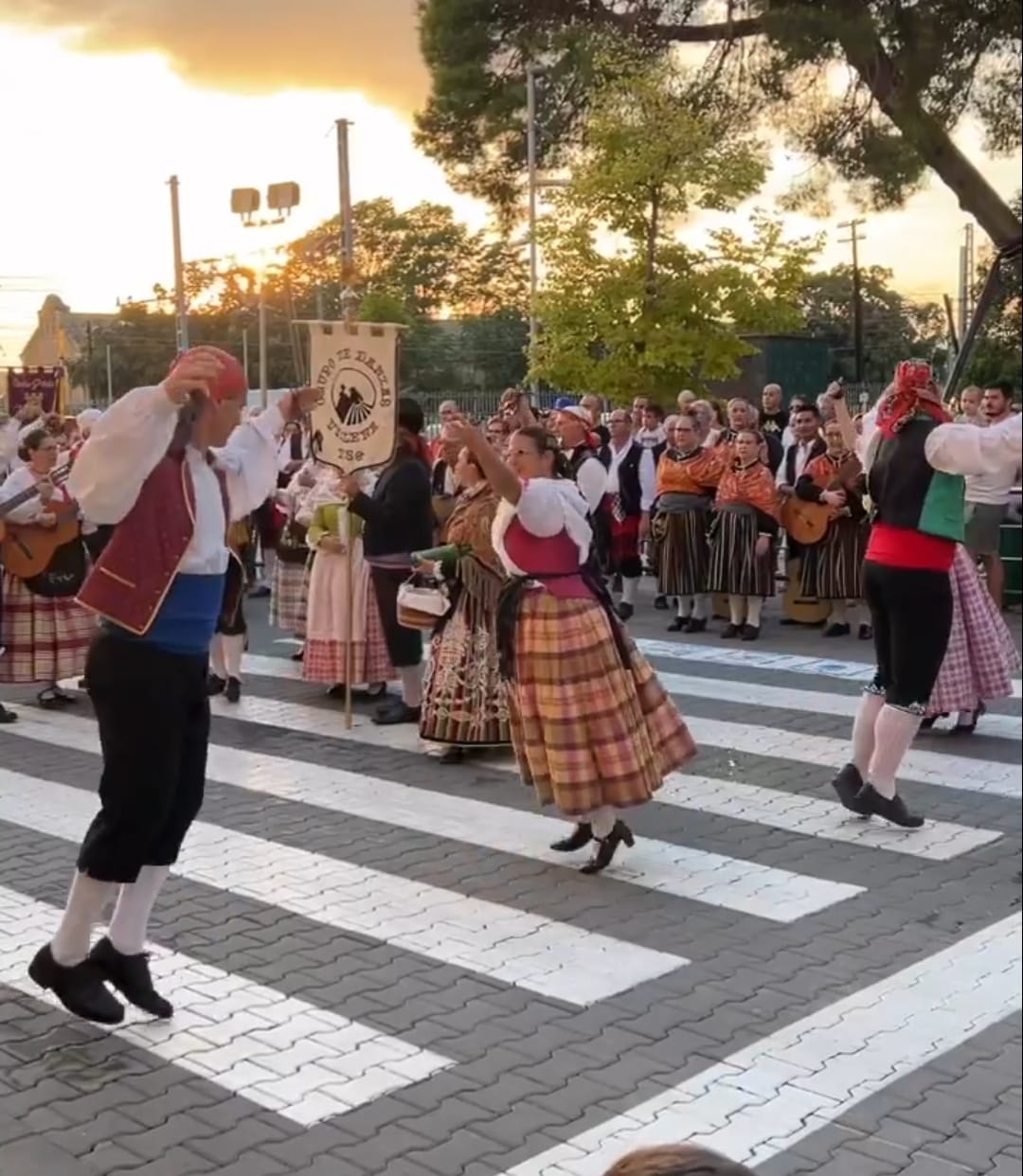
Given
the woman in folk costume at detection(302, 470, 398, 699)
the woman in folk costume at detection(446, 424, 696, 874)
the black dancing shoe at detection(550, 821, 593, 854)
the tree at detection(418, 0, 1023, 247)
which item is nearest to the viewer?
the tree at detection(418, 0, 1023, 247)

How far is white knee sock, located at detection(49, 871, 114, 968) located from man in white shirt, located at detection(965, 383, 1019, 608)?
5.52 ft

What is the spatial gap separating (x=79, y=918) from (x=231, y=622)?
66 cm

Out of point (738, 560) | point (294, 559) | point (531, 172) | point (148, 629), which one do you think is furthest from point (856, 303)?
point (294, 559)

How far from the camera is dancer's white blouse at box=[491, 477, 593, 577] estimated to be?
3971 mm

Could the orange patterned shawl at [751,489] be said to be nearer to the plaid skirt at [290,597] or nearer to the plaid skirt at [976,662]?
the plaid skirt at [976,662]

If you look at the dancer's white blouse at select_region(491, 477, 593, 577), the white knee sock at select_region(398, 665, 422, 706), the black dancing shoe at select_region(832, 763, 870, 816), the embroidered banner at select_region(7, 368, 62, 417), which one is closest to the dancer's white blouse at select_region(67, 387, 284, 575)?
the embroidered banner at select_region(7, 368, 62, 417)

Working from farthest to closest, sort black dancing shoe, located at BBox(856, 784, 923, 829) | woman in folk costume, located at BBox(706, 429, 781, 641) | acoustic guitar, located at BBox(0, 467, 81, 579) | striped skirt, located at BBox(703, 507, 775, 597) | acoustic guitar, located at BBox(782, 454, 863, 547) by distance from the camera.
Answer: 1. black dancing shoe, located at BBox(856, 784, 923, 829)
2. striped skirt, located at BBox(703, 507, 775, 597)
3. woman in folk costume, located at BBox(706, 429, 781, 641)
4. acoustic guitar, located at BBox(782, 454, 863, 547)
5. acoustic guitar, located at BBox(0, 467, 81, 579)

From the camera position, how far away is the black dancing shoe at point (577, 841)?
4.53 metres

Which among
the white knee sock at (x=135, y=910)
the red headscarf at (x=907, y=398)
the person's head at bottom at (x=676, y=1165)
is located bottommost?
the white knee sock at (x=135, y=910)

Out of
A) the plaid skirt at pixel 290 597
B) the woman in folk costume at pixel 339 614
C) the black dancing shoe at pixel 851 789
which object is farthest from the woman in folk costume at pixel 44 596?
the plaid skirt at pixel 290 597

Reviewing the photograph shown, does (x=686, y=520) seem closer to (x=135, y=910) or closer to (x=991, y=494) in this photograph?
(x=135, y=910)

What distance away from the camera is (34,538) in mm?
2479

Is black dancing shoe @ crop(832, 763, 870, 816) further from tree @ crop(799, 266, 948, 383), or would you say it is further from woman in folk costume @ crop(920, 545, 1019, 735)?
tree @ crop(799, 266, 948, 383)

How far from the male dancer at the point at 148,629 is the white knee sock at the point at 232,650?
0.56m
